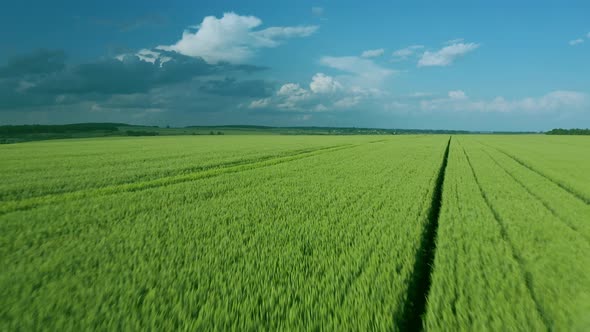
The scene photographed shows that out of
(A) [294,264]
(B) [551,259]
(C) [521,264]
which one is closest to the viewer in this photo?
(A) [294,264]

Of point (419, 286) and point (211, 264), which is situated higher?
point (211, 264)

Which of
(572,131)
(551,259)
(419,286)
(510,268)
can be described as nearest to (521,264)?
(510,268)

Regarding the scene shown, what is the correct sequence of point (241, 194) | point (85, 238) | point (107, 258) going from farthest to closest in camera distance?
point (241, 194)
point (85, 238)
point (107, 258)

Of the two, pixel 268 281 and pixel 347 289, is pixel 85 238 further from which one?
pixel 347 289

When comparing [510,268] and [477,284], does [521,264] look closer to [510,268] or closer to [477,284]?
[510,268]

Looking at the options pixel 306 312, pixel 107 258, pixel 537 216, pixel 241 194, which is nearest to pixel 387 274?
pixel 306 312

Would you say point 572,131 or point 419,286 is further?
point 572,131

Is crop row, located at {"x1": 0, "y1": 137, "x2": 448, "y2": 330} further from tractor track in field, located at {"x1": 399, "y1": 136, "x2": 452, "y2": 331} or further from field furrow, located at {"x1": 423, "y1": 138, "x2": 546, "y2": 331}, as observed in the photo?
field furrow, located at {"x1": 423, "y1": 138, "x2": 546, "y2": 331}

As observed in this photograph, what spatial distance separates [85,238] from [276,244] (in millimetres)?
2734

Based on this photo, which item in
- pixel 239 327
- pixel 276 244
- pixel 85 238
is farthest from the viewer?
pixel 85 238

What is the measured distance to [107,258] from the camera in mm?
3562

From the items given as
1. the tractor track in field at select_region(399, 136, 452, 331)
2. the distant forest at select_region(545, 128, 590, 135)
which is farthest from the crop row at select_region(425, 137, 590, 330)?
the distant forest at select_region(545, 128, 590, 135)

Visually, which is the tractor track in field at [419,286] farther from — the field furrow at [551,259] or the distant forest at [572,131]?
the distant forest at [572,131]

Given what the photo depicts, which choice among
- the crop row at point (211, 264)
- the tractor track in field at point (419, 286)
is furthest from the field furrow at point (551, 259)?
the crop row at point (211, 264)
